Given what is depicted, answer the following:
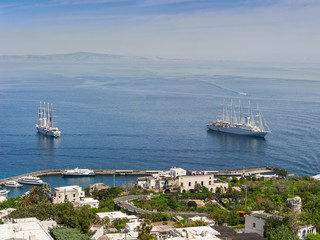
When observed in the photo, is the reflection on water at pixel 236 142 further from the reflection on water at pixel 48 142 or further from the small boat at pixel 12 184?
the small boat at pixel 12 184

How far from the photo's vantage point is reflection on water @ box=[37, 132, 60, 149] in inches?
2076

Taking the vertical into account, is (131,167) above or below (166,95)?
below

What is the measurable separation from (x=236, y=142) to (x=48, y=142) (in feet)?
78.0

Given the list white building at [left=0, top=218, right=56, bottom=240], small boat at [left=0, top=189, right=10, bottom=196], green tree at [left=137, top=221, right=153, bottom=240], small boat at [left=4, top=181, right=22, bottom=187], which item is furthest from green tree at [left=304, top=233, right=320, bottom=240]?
small boat at [left=4, top=181, right=22, bottom=187]

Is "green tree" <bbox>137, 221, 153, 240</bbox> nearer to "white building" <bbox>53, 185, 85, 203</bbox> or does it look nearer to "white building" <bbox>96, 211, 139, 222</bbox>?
"white building" <bbox>96, 211, 139, 222</bbox>

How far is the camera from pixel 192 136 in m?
57.2

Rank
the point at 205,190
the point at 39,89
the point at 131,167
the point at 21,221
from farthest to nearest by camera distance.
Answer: the point at 39,89 → the point at 131,167 → the point at 205,190 → the point at 21,221

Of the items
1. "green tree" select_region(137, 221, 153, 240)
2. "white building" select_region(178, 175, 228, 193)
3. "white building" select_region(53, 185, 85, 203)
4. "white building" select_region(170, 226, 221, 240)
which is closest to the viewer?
"white building" select_region(170, 226, 221, 240)

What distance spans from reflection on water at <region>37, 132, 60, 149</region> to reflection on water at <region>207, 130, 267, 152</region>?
64.1 ft

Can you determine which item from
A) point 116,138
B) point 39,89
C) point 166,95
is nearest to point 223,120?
point 116,138

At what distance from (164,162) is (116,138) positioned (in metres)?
11.3

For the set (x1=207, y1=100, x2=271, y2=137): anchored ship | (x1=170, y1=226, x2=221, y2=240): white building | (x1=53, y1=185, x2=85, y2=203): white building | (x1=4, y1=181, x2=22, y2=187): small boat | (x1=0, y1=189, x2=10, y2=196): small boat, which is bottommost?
(x1=0, y1=189, x2=10, y2=196): small boat

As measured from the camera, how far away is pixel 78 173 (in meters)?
41.4

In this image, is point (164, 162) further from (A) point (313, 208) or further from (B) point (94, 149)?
(A) point (313, 208)
